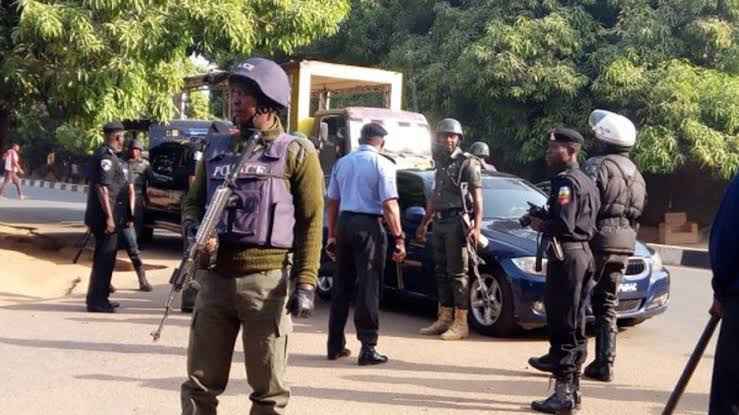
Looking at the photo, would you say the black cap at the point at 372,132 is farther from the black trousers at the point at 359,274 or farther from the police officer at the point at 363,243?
the black trousers at the point at 359,274

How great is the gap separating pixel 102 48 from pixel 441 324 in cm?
647

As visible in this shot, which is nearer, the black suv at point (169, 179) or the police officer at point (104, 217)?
the police officer at point (104, 217)

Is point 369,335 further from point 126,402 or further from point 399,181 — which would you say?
point 399,181

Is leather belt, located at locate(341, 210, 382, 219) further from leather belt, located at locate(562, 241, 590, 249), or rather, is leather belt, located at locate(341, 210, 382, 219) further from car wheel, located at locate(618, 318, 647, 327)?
car wheel, located at locate(618, 318, 647, 327)

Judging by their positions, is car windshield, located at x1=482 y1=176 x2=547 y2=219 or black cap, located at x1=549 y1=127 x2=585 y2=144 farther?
car windshield, located at x1=482 y1=176 x2=547 y2=219

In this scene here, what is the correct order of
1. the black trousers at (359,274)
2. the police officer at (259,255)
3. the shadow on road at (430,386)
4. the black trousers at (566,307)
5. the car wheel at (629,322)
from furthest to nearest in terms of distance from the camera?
the car wheel at (629,322)
the black trousers at (359,274)
the shadow on road at (430,386)
the black trousers at (566,307)
the police officer at (259,255)

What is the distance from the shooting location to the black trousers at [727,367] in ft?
12.7

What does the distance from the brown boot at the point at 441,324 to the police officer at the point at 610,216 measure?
1799 mm

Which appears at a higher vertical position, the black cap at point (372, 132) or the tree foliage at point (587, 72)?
the tree foliage at point (587, 72)

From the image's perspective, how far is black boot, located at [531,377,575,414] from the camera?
6.09 metres

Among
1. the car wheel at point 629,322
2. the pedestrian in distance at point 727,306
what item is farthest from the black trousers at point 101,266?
the pedestrian in distance at point 727,306

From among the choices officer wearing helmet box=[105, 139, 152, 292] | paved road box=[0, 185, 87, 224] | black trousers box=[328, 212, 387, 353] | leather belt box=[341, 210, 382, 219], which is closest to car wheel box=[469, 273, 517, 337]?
black trousers box=[328, 212, 387, 353]

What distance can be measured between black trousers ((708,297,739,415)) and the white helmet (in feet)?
10.3

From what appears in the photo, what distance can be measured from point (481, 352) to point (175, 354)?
243cm
